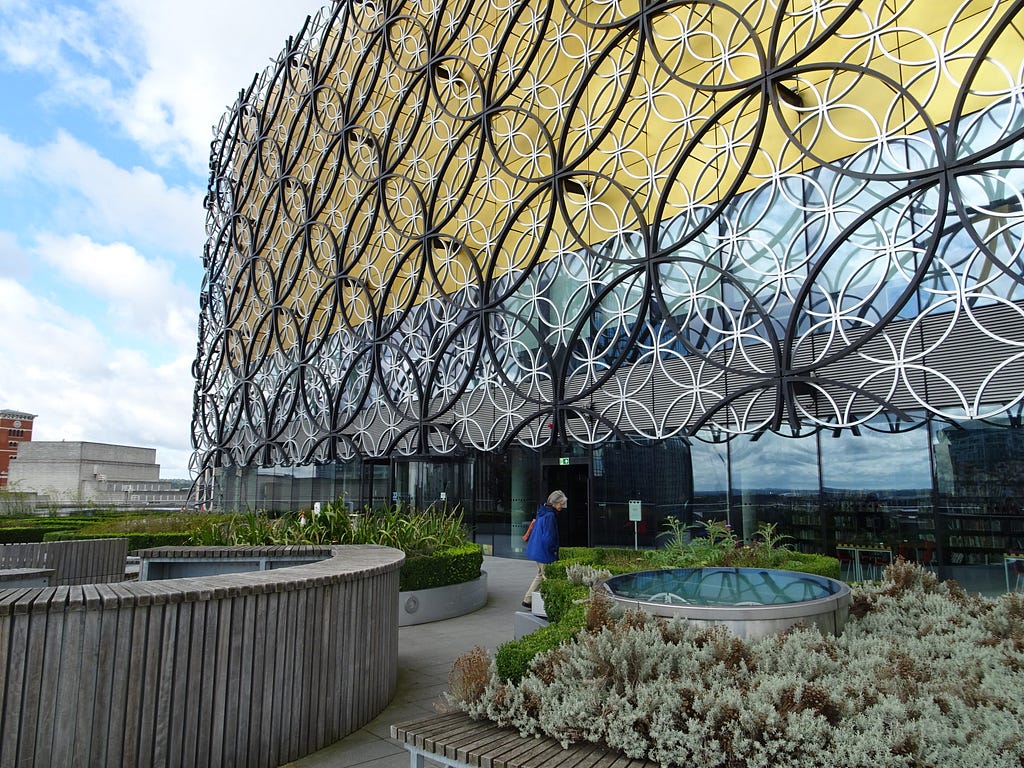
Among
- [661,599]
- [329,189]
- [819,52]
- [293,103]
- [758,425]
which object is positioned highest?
[293,103]

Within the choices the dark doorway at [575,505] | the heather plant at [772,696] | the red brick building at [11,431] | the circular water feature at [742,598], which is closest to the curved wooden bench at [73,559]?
the circular water feature at [742,598]

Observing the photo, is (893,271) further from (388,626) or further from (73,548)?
(73,548)

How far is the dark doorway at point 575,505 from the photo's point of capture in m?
18.7

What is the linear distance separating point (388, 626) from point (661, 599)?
272 cm

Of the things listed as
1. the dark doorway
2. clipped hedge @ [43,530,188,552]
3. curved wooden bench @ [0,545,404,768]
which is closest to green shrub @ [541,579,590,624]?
curved wooden bench @ [0,545,404,768]

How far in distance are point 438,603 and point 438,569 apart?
532 millimetres

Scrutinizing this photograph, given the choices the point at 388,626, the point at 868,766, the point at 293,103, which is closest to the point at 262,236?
the point at 293,103

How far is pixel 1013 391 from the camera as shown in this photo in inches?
396

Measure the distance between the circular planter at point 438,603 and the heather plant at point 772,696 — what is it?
19.2ft

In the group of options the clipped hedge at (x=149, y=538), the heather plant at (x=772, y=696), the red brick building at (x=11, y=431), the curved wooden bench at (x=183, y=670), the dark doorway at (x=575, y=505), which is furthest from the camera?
the red brick building at (x=11, y=431)

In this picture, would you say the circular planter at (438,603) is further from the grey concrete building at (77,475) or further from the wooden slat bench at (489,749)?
the grey concrete building at (77,475)

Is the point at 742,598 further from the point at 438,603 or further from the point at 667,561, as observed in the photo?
the point at 438,603

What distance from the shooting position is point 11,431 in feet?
377

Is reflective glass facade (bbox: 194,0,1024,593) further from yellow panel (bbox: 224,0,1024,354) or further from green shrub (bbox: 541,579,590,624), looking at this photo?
green shrub (bbox: 541,579,590,624)
